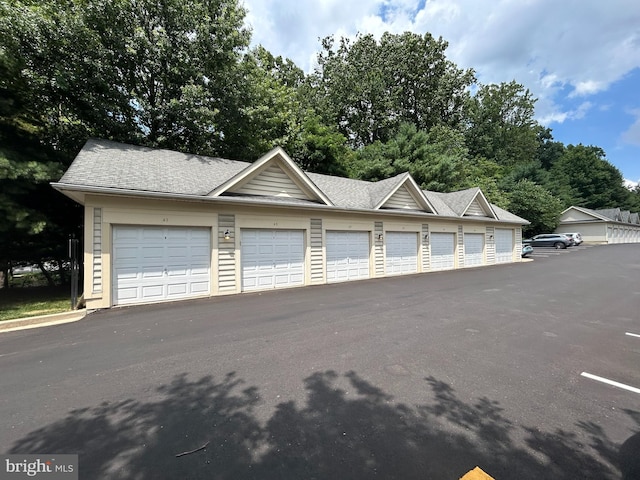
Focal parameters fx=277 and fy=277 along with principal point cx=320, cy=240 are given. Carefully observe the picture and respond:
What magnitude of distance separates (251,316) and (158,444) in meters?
3.94

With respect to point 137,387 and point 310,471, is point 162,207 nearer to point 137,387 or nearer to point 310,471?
point 137,387

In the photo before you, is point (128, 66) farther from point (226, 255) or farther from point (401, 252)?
point (401, 252)

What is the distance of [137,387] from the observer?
10.8 feet

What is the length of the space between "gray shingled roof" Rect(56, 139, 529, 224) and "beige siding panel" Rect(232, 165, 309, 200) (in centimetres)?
29

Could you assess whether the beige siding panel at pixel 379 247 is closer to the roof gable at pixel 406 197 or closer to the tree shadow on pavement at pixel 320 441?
the roof gable at pixel 406 197

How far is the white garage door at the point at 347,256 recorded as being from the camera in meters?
11.1

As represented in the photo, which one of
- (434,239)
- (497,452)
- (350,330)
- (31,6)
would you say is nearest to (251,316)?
(350,330)

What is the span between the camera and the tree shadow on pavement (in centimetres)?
207

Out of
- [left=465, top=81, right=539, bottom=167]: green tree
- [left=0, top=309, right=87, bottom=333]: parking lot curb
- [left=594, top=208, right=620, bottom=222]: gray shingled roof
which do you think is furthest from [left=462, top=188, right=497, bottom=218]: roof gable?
[left=594, top=208, right=620, bottom=222]: gray shingled roof

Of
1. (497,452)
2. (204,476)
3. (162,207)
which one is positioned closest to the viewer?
(204,476)

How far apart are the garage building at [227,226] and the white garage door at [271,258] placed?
0.12ft

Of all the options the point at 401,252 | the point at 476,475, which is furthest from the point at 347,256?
the point at 476,475

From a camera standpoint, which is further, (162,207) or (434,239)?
(434,239)

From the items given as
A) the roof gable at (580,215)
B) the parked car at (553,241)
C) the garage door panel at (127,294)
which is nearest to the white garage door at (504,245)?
the parked car at (553,241)
